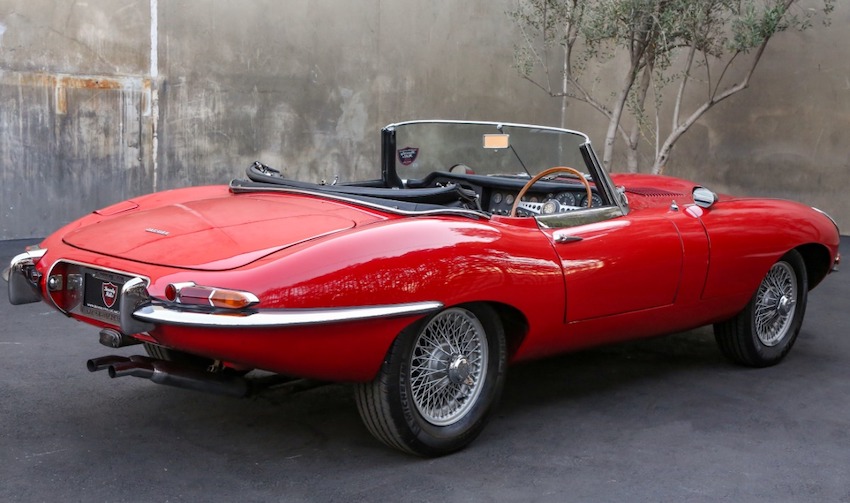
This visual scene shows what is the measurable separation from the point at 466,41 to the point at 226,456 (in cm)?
967

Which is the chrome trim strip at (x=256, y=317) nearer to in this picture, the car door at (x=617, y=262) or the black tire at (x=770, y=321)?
the car door at (x=617, y=262)

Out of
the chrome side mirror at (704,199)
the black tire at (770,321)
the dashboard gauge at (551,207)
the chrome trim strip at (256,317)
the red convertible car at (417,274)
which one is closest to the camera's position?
the chrome trim strip at (256,317)

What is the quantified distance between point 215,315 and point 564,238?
59.4 inches

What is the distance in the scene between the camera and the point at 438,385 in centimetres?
343

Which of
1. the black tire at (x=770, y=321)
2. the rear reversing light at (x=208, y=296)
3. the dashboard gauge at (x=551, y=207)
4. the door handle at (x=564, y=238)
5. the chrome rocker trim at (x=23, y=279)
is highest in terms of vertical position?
the dashboard gauge at (x=551, y=207)

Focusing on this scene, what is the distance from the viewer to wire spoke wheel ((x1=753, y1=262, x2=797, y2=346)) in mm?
4805

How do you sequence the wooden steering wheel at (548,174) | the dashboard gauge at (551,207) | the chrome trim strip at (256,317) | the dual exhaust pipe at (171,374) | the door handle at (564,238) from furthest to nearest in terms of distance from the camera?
1. the dashboard gauge at (551,207)
2. the wooden steering wheel at (548,174)
3. the door handle at (564,238)
4. the dual exhaust pipe at (171,374)
5. the chrome trim strip at (256,317)

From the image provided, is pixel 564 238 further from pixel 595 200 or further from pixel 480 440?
pixel 480 440

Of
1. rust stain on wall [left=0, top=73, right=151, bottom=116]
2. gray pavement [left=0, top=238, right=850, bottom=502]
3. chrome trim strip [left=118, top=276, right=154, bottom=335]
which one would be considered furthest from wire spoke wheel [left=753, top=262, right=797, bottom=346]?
rust stain on wall [left=0, top=73, right=151, bottom=116]

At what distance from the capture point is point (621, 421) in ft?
12.9

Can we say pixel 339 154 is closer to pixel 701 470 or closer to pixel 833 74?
pixel 833 74

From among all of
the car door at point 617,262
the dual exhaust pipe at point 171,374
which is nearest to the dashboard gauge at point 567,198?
the car door at point 617,262

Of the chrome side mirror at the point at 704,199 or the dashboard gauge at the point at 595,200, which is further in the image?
the chrome side mirror at the point at 704,199

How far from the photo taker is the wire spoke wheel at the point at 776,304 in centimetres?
480
